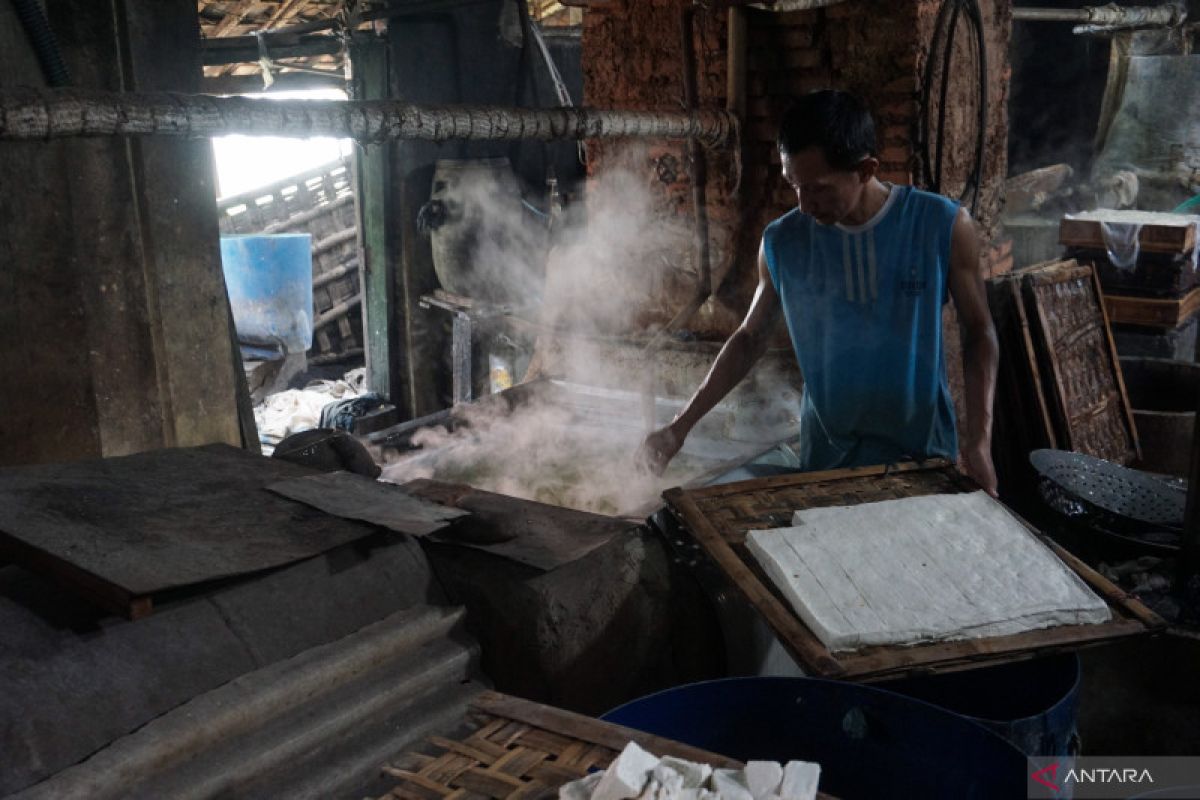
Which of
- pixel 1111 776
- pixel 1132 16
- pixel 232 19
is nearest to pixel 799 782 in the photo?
pixel 1111 776

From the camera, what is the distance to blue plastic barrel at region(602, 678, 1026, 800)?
1942 millimetres

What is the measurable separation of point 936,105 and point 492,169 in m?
5.59

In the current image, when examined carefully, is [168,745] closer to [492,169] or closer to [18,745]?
[18,745]

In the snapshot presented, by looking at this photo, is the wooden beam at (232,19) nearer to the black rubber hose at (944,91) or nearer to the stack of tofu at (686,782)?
the black rubber hose at (944,91)

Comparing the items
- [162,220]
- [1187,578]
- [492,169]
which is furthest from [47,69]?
[492,169]

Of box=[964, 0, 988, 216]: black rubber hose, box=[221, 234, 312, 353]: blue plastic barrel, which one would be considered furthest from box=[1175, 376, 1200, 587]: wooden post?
box=[221, 234, 312, 353]: blue plastic barrel

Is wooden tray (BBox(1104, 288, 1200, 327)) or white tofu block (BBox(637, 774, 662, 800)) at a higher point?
white tofu block (BBox(637, 774, 662, 800))

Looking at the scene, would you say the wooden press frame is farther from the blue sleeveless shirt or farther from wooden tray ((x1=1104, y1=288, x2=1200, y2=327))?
the blue sleeveless shirt

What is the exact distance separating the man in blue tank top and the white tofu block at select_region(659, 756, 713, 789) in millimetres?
1717

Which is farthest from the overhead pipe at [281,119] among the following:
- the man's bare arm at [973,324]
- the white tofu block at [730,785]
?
the white tofu block at [730,785]

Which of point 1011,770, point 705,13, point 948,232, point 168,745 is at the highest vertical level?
point 705,13

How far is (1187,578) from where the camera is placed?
3.52 m

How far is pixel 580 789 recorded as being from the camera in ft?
5.15

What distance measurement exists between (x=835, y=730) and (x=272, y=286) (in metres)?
11.2
